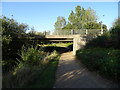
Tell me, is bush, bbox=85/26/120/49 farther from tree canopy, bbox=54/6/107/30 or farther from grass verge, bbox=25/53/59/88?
tree canopy, bbox=54/6/107/30

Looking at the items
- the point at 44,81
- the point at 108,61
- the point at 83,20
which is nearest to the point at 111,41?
the point at 108,61

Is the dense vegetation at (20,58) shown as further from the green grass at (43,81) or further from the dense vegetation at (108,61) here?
the dense vegetation at (108,61)

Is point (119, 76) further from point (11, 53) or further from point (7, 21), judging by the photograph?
point (7, 21)

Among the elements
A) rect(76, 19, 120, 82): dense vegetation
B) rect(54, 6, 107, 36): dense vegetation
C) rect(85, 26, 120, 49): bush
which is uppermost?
rect(54, 6, 107, 36): dense vegetation

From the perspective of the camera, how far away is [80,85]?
5062mm

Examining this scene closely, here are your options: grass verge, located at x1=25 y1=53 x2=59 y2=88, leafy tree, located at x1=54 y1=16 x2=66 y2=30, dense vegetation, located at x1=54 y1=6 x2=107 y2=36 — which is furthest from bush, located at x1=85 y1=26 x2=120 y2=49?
leafy tree, located at x1=54 y1=16 x2=66 y2=30

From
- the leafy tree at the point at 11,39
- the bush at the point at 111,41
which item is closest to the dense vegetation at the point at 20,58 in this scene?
the leafy tree at the point at 11,39

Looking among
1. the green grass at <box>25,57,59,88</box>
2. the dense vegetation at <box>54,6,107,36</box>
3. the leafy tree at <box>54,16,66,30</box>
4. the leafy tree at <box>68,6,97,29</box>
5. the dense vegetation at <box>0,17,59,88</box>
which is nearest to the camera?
the green grass at <box>25,57,59,88</box>

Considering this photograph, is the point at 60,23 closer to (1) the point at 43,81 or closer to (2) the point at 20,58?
(2) the point at 20,58

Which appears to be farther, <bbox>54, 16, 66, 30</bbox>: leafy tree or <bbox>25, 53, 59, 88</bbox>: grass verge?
<bbox>54, 16, 66, 30</bbox>: leafy tree

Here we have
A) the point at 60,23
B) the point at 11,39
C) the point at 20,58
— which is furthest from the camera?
the point at 60,23

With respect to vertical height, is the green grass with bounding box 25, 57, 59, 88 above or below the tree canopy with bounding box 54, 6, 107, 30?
below

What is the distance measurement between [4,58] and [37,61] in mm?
4446

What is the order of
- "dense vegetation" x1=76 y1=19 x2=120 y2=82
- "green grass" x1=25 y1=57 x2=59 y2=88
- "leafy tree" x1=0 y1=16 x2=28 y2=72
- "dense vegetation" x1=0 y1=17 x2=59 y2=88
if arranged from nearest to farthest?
"green grass" x1=25 y1=57 x2=59 y2=88, "dense vegetation" x1=0 y1=17 x2=59 y2=88, "dense vegetation" x1=76 y1=19 x2=120 y2=82, "leafy tree" x1=0 y1=16 x2=28 y2=72
